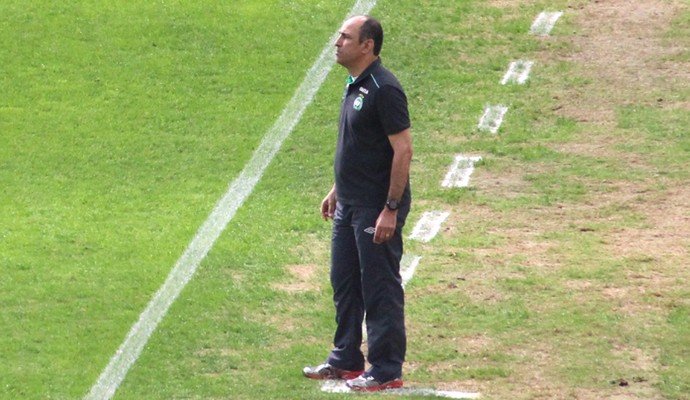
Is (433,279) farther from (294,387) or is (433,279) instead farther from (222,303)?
(294,387)

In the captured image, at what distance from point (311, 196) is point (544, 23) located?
191 inches

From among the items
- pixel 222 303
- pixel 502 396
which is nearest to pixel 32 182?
pixel 222 303

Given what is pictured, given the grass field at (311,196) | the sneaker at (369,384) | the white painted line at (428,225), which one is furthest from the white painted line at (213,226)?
the white painted line at (428,225)

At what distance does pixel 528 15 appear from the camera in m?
15.7

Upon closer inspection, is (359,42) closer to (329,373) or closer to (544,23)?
(329,373)

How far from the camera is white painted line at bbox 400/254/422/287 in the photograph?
9.98 m

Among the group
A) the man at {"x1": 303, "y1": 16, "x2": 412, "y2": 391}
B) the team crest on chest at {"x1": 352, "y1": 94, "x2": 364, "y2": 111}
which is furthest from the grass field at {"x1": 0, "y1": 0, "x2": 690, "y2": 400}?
the team crest on chest at {"x1": 352, "y1": 94, "x2": 364, "y2": 111}

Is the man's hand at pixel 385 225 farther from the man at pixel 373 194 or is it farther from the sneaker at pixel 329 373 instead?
the sneaker at pixel 329 373

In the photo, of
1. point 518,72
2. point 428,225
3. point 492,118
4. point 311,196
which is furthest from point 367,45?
point 518,72

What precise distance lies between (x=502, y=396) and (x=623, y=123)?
5.97m

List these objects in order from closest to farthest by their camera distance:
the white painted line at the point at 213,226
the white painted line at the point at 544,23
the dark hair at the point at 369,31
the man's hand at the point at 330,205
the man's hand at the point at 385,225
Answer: the man's hand at the point at 385,225, the dark hair at the point at 369,31, the man's hand at the point at 330,205, the white painted line at the point at 213,226, the white painted line at the point at 544,23

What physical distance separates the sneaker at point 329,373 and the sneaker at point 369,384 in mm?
160

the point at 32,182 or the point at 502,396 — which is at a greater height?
the point at 502,396

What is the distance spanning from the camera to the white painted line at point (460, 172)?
39.4 feet
